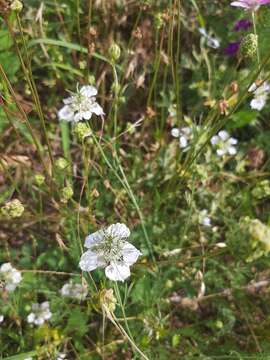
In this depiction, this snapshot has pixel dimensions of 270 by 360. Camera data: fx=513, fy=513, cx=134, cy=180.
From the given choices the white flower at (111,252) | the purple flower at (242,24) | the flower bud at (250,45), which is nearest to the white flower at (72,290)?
the white flower at (111,252)

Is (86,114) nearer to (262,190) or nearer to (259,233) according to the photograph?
(262,190)

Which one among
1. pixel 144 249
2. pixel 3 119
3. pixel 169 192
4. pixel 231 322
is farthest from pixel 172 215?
pixel 3 119

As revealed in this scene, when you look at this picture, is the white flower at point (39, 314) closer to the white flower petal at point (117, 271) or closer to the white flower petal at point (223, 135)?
the white flower petal at point (117, 271)

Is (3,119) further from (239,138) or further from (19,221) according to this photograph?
(239,138)

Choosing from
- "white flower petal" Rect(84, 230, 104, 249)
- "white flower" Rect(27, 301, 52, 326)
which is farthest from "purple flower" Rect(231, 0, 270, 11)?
"white flower" Rect(27, 301, 52, 326)

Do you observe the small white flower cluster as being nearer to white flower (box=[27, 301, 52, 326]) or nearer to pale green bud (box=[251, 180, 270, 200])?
pale green bud (box=[251, 180, 270, 200])
